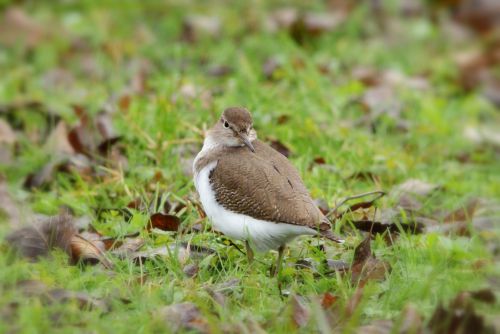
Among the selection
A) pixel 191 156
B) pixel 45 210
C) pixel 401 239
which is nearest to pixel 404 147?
pixel 191 156

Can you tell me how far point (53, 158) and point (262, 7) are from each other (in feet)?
15.0

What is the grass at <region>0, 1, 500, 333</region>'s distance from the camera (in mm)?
4742

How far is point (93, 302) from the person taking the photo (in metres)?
4.52

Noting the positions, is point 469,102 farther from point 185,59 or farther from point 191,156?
point 191,156

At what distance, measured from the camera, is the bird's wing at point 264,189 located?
5.01 meters

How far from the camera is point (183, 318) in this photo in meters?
4.43

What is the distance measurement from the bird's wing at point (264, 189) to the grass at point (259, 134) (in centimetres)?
34

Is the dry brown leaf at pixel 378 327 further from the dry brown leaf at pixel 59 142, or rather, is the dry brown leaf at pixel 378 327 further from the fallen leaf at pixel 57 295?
the dry brown leaf at pixel 59 142

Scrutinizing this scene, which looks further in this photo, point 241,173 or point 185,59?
point 185,59

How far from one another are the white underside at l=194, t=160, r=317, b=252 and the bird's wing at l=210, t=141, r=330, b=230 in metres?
0.03

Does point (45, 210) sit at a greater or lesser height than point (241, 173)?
lesser

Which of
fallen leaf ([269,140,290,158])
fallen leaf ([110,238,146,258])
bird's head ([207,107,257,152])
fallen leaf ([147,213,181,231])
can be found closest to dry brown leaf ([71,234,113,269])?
fallen leaf ([110,238,146,258])

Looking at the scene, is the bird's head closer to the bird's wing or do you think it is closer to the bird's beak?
the bird's beak

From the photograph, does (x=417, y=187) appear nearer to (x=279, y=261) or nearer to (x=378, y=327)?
(x=279, y=261)
